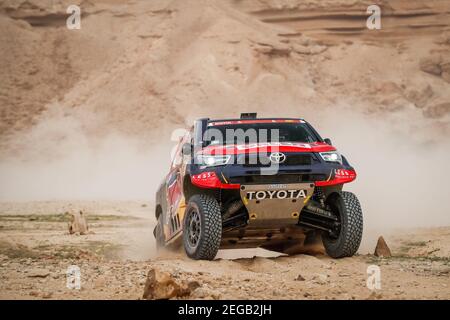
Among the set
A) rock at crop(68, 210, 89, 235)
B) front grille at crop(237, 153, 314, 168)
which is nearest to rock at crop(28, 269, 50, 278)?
front grille at crop(237, 153, 314, 168)

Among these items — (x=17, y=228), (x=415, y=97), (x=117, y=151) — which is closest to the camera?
(x=17, y=228)

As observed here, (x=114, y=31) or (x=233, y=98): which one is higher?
(x=114, y=31)

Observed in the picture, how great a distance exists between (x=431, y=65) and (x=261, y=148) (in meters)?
46.6

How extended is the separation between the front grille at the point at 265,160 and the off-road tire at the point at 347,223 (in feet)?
2.18

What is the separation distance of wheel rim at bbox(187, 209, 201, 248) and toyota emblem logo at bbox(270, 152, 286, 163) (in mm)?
1088

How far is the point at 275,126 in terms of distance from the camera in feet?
40.7

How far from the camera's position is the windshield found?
12.1 meters

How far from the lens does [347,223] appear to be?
11.4 metres

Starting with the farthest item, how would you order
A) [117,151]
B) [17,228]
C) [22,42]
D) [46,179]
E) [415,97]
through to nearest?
[22,42], [415,97], [117,151], [46,179], [17,228]

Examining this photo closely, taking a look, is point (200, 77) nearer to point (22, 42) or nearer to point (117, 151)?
point (117, 151)

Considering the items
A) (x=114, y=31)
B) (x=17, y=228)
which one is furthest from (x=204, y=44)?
(x=17, y=228)

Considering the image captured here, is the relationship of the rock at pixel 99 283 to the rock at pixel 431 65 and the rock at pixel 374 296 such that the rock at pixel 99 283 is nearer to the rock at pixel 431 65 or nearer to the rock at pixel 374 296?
the rock at pixel 374 296

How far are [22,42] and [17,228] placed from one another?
119ft

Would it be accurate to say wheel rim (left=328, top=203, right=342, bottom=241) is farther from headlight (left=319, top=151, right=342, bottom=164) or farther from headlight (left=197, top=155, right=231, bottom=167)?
headlight (left=197, top=155, right=231, bottom=167)
